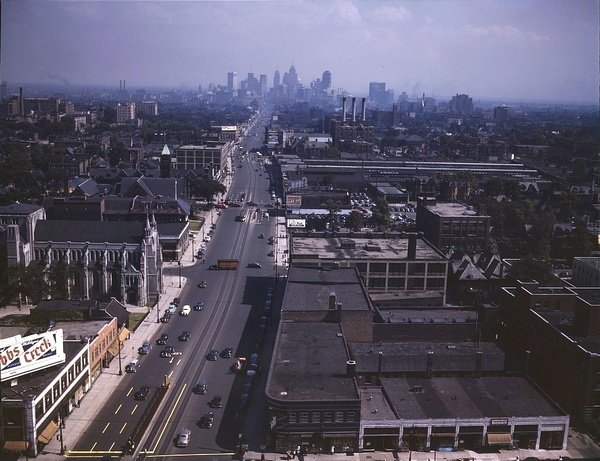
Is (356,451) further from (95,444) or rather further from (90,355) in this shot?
(90,355)

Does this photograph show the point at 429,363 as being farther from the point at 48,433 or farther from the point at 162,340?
the point at 48,433

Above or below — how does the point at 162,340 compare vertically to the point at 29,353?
below

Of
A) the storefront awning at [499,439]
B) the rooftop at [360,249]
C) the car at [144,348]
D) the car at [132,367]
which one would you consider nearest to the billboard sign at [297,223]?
the rooftop at [360,249]

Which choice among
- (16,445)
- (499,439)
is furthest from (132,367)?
(499,439)

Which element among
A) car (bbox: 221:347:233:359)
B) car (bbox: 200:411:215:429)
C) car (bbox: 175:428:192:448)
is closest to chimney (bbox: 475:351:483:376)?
car (bbox: 200:411:215:429)

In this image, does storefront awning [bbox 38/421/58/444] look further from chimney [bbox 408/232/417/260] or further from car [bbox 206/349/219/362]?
chimney [bbox 408/232/417/260]

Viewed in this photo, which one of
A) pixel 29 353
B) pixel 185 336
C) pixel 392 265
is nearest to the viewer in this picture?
pixel 29 353

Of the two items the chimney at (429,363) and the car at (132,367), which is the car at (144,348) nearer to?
the car at (132,367)

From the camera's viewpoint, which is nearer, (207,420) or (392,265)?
(207,420)

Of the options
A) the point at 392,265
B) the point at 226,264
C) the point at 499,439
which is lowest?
the point at 499,439
